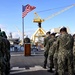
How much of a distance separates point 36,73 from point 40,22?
77.1m

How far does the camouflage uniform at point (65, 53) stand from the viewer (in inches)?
358

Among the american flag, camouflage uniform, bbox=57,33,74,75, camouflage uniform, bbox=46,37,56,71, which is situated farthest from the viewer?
the american flag

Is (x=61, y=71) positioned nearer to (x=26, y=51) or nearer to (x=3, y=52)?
(x=3, y=52)

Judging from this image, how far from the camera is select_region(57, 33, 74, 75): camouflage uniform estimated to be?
910cm

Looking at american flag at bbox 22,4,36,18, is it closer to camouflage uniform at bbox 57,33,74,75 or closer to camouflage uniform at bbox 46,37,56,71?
camouflage uniform at bbox 46,37,56,71

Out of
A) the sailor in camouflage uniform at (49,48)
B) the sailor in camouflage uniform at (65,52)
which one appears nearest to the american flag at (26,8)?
the sailor in camouflage uniform at (49,48)

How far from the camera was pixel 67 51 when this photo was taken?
9102 millimetres

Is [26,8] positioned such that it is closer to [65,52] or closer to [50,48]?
[50,48]

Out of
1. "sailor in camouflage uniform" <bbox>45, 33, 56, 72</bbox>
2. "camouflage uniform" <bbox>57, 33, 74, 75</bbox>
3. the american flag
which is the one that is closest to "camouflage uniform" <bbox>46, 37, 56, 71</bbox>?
"sailor in camouflage uniform" <bbox>45, 33, 56, 72</bbox>

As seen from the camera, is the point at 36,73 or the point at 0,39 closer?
the point at 0,39

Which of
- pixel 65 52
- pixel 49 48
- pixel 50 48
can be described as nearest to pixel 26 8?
pixel 49 48

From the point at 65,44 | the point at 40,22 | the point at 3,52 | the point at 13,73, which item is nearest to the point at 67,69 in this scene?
the point at 65,44

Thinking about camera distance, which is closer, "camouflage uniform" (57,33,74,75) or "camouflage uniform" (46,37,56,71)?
"camouflage uniform" (57,33,74,75)

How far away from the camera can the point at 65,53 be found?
29.8 feet
